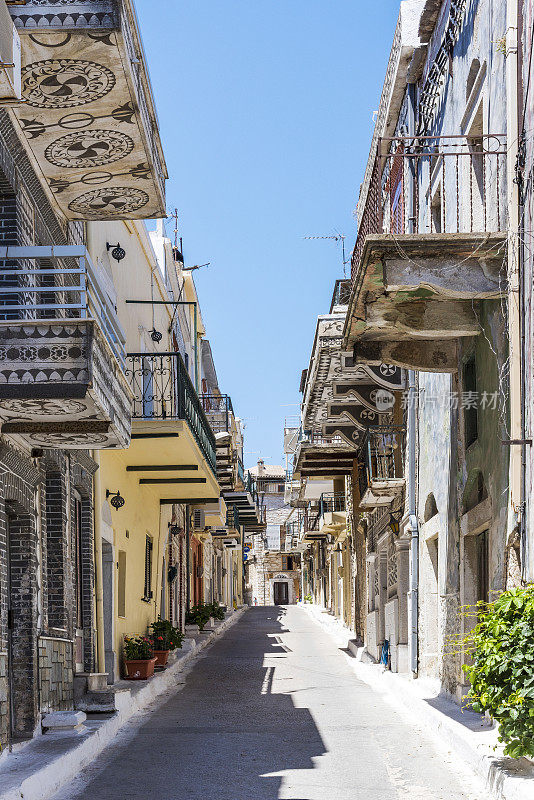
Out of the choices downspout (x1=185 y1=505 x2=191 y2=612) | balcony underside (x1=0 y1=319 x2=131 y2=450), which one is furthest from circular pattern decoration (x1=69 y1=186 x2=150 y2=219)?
downspout (x1=185 y1=505 x2=191 y2=612)

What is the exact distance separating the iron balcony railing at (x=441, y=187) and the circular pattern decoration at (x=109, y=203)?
8.33 feet

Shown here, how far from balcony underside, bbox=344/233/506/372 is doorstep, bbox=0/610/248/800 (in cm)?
475

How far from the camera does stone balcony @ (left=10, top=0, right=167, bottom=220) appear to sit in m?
8.28

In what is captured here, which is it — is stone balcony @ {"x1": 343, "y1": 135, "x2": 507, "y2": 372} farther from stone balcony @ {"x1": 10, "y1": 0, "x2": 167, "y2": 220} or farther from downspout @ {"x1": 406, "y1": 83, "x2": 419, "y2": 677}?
stone balcony @ {"x1": 10, "y1": 0, "x2": 167, "y2": 220}

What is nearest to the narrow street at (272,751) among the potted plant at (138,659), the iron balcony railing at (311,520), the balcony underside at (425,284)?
the potted plant at (138,659)

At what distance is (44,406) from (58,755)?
2.84m

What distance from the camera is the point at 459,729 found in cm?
973

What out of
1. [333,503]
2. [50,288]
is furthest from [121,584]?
[333,503]

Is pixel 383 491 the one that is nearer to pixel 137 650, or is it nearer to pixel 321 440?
pixel 137 650

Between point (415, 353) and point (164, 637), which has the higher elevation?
point (415, 353)

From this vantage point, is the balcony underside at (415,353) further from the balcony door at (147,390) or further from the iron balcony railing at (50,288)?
the balcony door at (147,390)

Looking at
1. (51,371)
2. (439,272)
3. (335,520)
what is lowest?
(335,520)

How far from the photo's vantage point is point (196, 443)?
52.9 feet

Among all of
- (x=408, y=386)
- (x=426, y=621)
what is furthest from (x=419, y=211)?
(x=426, y=621)
